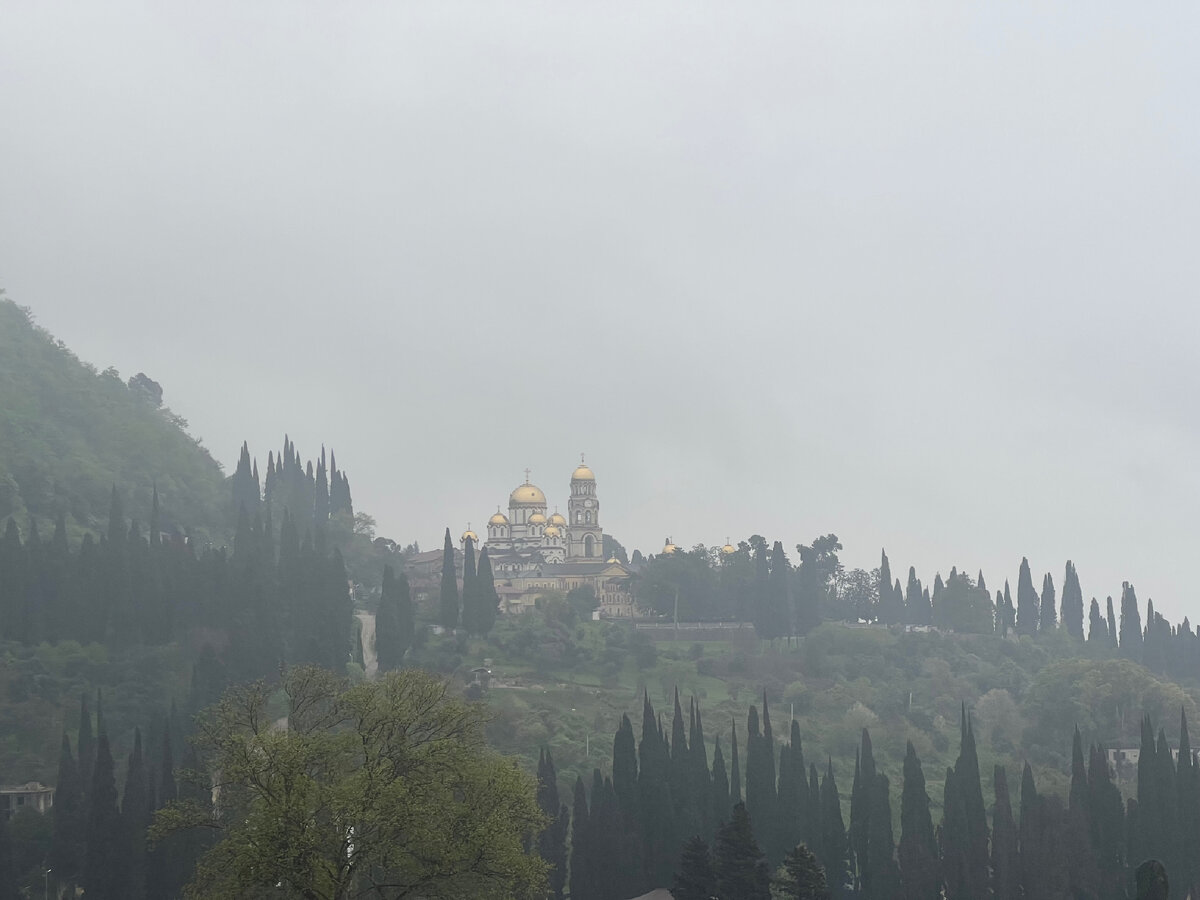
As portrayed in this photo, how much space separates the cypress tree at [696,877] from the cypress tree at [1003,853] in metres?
15.1

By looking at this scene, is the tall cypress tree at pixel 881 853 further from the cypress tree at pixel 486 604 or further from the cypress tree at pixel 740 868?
the cypress tree at pixel 486 604

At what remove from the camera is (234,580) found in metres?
93.2

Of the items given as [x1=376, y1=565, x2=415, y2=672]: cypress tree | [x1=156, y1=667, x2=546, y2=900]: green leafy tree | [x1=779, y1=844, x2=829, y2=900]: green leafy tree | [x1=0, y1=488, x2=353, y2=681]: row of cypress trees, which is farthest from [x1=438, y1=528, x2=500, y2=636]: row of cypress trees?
[x1=156, y1=667, x2=546, y2=900]: green leafy tree

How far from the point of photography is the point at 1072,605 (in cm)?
12912

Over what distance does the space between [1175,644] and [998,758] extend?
3023 centimetres

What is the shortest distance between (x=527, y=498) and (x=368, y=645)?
53130mm

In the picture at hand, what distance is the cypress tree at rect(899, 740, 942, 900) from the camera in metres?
66.6

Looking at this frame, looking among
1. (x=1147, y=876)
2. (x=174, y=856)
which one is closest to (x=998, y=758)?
(x=174, y=856)

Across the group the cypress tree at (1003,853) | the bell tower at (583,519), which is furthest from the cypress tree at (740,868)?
the bell tower at (583,519)

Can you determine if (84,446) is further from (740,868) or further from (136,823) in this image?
(740,868)

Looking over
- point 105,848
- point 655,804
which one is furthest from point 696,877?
point 105,848

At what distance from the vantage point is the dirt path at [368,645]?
10268 centimetres

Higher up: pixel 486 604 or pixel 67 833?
pixel 486 604

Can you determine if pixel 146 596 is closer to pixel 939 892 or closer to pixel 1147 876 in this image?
pixel 939 892
